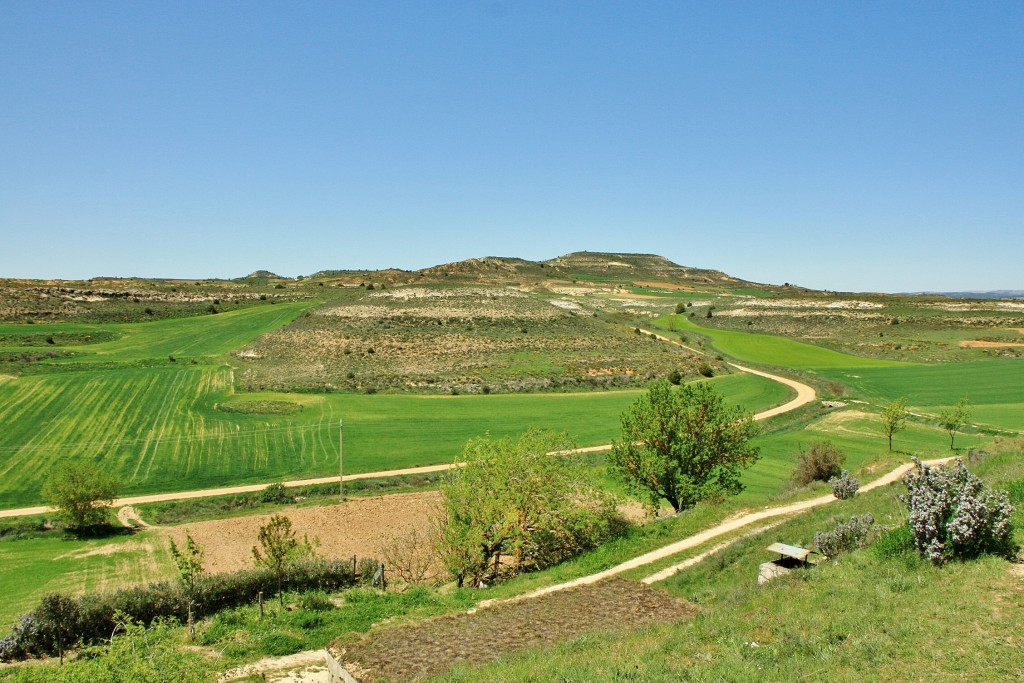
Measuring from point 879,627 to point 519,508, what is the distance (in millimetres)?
13880

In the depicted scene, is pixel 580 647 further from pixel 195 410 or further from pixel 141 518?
pixel 195 410

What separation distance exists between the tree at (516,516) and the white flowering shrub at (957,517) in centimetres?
1220

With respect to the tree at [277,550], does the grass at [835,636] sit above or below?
above

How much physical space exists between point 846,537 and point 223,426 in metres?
46.0

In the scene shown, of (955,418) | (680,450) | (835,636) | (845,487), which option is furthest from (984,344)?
(835,636)

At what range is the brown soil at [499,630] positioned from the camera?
13594 mm

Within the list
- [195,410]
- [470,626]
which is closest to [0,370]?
[195,410]

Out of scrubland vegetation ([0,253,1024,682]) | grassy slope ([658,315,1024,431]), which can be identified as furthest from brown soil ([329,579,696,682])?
grassy slope ([658,315,1024,431])

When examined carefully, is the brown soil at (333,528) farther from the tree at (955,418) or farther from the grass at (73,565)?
the tree at (955,418)

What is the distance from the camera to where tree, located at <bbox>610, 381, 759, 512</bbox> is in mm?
30078

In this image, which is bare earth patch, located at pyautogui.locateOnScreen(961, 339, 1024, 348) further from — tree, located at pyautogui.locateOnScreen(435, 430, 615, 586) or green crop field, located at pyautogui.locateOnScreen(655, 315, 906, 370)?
tree, located at pyautogui.locateOnScreen(435, 430, 615, 586)

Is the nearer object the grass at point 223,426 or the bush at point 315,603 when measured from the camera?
the bush at point 315,603

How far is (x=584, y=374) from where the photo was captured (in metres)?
72.3

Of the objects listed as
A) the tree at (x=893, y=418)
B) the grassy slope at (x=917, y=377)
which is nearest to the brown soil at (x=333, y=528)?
the tree at (x=893, y=418)
